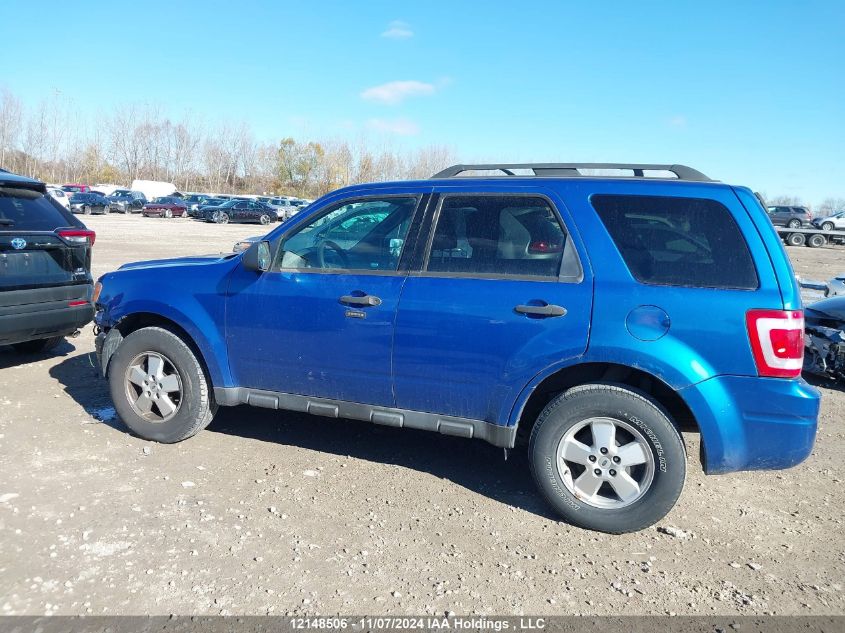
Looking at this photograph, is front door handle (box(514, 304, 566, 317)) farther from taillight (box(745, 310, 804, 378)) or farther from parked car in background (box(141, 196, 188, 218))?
parked car in background (box(141, 196, 188, 218))

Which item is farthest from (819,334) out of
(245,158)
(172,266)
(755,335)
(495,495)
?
(245,158)

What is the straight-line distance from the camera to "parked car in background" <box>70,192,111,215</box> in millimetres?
43250

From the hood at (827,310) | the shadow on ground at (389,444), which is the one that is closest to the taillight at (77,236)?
the shadow on ground at (389,444)

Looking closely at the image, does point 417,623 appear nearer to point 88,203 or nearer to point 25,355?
point 25,355

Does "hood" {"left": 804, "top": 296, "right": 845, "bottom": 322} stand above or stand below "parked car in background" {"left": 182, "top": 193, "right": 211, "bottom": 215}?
below

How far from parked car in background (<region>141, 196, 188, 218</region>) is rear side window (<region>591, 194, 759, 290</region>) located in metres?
48.3

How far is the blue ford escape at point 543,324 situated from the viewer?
130 inches

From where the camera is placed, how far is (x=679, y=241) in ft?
11.4

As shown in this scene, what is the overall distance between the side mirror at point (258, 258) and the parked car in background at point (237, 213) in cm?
4289

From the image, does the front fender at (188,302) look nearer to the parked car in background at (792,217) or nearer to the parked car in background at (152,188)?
the parked car in background at (792,217)

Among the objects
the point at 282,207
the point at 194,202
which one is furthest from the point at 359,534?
the point at 194,202

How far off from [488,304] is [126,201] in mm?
53361

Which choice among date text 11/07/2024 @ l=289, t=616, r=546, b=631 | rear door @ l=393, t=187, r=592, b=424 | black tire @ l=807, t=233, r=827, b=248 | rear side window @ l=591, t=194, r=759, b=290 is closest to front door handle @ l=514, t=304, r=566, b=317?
rear door @ l=393, t=187, r=592, b=424

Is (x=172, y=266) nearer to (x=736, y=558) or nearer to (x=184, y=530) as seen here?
(x=184, y=530)
